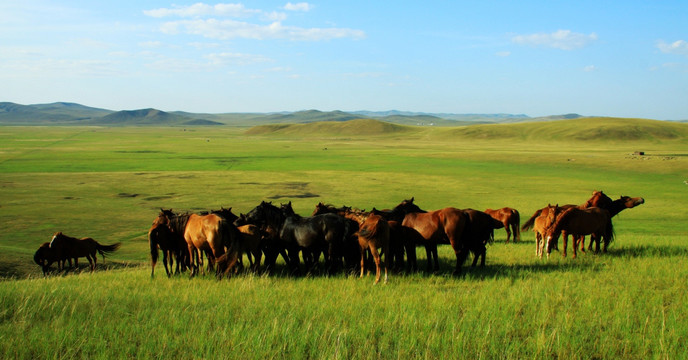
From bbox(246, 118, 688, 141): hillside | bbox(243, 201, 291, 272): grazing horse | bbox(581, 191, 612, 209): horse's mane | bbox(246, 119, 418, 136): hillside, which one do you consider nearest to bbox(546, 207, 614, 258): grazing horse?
bbox(581, 191, 612, 209): horse's mane

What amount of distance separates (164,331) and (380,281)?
13.9 ft

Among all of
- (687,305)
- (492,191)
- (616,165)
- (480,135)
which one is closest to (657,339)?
(687,305)

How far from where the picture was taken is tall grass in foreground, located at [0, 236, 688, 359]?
489 cm

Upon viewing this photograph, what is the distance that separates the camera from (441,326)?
561 centimetres

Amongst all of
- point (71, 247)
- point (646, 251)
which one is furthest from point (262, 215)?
point (646, 251)

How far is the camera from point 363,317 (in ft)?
19.5

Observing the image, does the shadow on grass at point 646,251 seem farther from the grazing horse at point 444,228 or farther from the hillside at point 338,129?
the hillside at point 338,129

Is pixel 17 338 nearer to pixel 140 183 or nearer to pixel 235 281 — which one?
pixel 235 281

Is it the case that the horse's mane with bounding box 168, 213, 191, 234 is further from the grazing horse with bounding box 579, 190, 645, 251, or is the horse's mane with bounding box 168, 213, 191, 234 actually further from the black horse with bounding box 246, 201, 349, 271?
the grazing horse with bounding box 579, 190, 645, 251

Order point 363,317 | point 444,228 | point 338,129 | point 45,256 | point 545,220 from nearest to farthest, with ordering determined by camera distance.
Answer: point 363,317 → point 444,228 → point 545,220 → point 45,256 → point 338,129

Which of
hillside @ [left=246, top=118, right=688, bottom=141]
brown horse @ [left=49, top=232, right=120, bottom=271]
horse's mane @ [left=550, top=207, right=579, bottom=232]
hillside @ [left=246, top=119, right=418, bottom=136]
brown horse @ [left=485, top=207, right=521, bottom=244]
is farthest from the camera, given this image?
hillside @ [left=246, top=119, right=418, bottom=136]

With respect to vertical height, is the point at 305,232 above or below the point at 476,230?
below

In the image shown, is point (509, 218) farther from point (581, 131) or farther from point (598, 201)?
point (581, 131)

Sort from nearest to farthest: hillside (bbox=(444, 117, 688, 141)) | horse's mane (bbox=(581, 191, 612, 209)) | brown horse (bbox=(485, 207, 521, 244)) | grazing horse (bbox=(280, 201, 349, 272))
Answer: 1. grazing horse (bbox=(280, 201, 349, 272))
2. horse's mane (bbox=(581, 191, 612, 209))
3. brown horse (bbox=(485, 207, 521, 244))
4. hillside (bbox=(444, 117, 688, 141))
